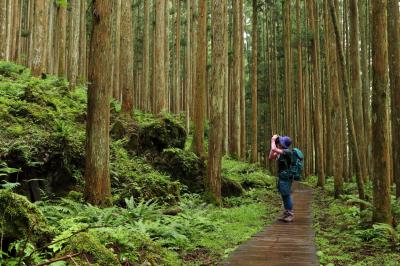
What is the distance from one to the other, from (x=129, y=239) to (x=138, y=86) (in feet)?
133

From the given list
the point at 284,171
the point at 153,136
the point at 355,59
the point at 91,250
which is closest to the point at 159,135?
the point at 153,136

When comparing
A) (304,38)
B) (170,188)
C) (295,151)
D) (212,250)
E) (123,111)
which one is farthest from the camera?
(304,38)

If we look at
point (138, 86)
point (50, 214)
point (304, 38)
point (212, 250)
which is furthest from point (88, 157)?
point (138, 86)

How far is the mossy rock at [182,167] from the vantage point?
12703 millimetres

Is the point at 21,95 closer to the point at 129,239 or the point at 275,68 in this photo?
the point at 129,239

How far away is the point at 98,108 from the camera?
7969 mm

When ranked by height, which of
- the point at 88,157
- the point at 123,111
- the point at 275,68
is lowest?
the point at 88,157

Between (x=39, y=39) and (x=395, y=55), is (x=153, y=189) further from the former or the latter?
(x=39, y=39)

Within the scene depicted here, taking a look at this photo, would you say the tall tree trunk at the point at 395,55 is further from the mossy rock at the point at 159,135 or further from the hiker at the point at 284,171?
the mossy rock at the point at 159,135

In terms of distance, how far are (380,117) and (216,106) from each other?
4.96 meters

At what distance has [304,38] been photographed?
27828 mm

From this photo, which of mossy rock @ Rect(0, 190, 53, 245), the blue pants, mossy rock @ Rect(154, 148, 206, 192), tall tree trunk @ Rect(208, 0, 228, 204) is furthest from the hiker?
mossy rock @ Rect(0, 190, 53, 245)

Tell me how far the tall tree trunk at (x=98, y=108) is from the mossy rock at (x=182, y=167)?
4539 mm

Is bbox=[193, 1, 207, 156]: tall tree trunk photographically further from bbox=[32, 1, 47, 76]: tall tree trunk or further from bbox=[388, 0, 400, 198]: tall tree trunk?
bbox=[32, 1, 47, 76]: tall tree trunk
